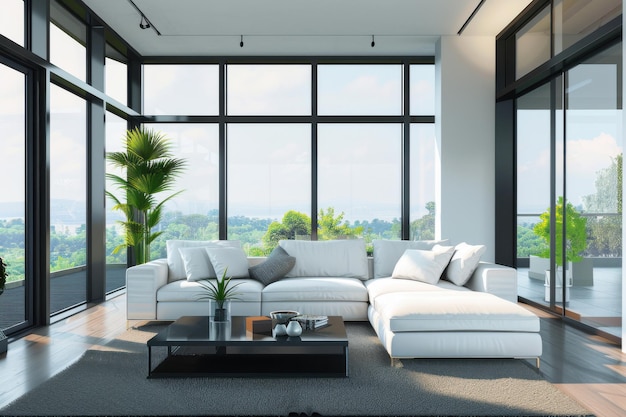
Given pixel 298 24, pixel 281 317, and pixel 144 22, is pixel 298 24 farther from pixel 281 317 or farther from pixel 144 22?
pixel 281 317

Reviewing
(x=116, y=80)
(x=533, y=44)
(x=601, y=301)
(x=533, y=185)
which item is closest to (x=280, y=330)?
(x=601, y=301)

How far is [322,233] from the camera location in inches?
271

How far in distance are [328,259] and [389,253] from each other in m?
0.61

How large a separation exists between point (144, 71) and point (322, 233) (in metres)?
3.13

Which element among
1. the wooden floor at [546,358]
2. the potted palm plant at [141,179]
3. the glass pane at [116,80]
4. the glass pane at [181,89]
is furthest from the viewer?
the glass pane at [181,89]

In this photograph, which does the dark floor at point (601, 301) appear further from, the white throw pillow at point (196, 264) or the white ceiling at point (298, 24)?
the white throw pillow at point (196, 264)

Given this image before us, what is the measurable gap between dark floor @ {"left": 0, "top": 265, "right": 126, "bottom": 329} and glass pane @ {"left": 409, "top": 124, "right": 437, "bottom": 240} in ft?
12.2

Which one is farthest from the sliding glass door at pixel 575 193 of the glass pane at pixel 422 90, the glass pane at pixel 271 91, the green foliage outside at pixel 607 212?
the glass pane at pixel 271 91

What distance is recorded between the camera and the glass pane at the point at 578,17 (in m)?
4.27

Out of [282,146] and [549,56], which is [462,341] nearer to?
[549,56]

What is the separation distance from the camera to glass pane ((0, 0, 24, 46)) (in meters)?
4.24

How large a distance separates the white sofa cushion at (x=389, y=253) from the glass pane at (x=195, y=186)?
2.46 metres

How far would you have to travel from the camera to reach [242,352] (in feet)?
12.3

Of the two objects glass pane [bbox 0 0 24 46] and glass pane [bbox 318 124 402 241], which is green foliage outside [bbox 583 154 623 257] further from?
glass pane [bbox 0 0 24 46]
